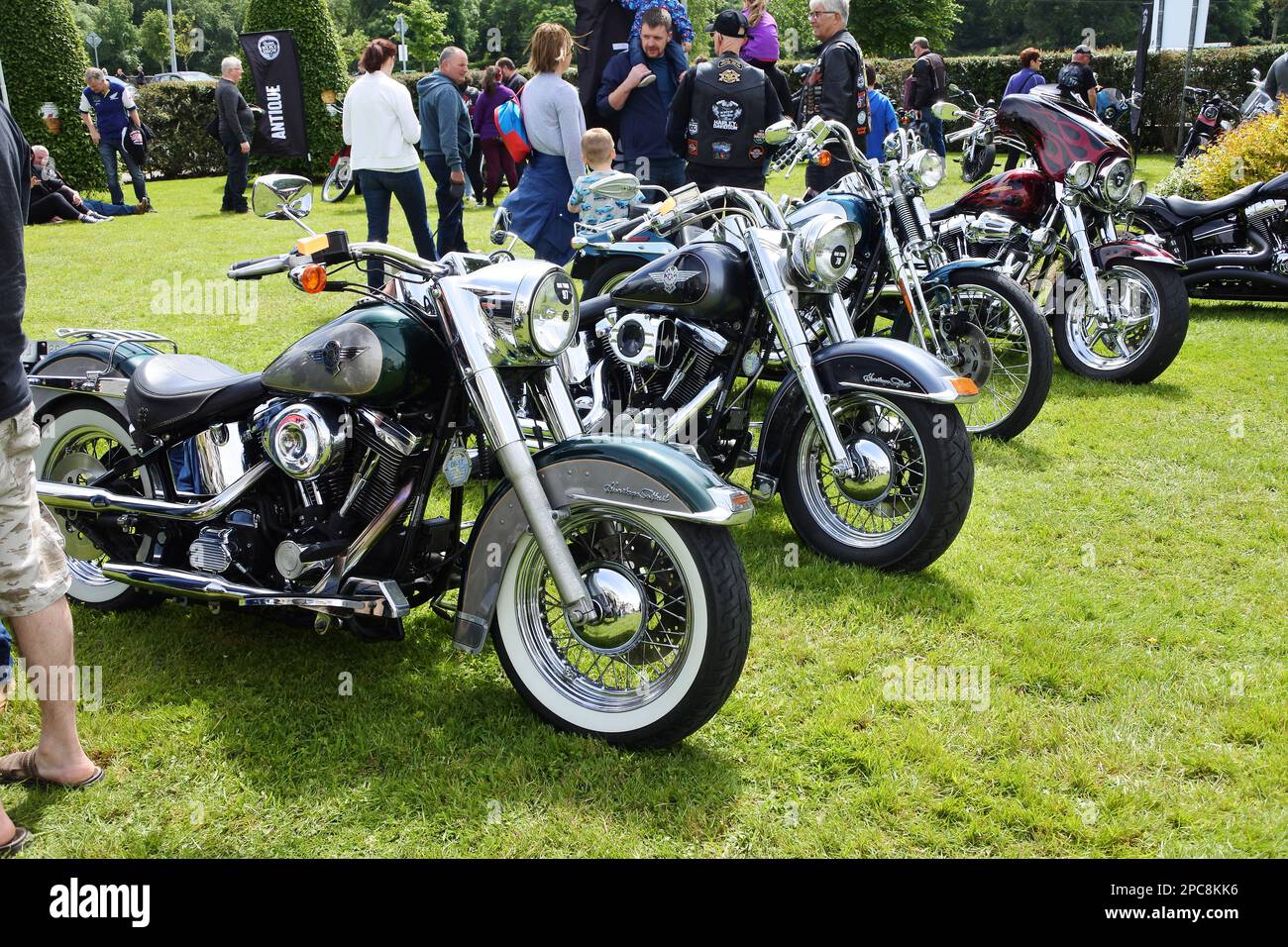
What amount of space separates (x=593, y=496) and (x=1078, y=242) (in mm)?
4803

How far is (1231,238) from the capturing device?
8297 mm

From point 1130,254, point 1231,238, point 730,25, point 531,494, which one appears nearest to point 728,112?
point 730,25

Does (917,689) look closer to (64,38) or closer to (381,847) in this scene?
(381,847)

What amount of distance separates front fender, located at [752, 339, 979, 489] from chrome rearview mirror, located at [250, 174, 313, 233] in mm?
2060

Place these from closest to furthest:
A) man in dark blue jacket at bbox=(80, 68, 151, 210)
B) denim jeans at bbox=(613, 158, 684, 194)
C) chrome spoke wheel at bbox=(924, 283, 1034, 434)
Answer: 1. chrome spoke wheel at bbox=(924, 283, 1034, 434)
2. denim jeans at bbox=(613, 158, 684, 194)
3. man in dark blue jacket at bbox=(80, 68, 151, 210)

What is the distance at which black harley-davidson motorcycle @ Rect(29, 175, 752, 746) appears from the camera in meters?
2.87

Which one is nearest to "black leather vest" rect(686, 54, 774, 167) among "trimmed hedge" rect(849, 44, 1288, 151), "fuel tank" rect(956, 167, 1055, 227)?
"fuel tank" rect(956, 167, 1055, 227)

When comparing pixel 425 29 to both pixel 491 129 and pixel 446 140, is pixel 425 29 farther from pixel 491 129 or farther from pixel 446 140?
pixel 446 140

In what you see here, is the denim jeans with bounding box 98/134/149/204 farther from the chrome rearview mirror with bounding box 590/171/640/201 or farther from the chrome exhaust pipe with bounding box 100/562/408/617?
the chrome rearview mirror with bounding box 590/171/640/201

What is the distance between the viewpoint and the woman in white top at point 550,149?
732 cm

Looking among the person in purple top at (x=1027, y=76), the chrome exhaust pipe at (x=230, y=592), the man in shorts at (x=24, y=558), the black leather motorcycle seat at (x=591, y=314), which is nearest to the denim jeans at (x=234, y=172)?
the person in purple top at (x=1027, y=76)

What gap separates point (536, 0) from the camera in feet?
237

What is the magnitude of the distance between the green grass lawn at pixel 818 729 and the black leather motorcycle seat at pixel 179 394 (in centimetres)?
81

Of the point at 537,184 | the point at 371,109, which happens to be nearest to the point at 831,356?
the point at 537,184
